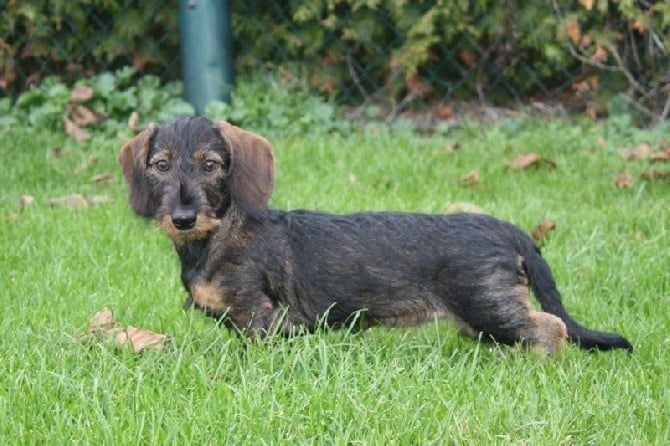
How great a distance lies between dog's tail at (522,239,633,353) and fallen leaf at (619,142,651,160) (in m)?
3.80

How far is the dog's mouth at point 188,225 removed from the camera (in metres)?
4.06

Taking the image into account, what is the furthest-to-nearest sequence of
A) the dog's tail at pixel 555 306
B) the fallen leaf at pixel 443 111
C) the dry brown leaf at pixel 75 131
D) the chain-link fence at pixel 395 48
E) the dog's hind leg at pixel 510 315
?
the fallen leaf at pixel 443 111
the chain-link fence at pixel 395 48
the dry brown leaf at pixel 75 131
the dog's tail at pixel 555 306
the dog's hind leg at pixel 510 315

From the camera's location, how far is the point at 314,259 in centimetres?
438

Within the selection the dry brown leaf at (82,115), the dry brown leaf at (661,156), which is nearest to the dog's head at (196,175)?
the dry brown leaf at (661,156)

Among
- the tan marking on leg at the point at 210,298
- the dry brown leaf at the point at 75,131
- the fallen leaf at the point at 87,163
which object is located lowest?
the dry brown leaf at the point at 75,131

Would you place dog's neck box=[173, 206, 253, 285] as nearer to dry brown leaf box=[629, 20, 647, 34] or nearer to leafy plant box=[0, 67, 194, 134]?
leafy plant box=[0, 67, 194, 134]

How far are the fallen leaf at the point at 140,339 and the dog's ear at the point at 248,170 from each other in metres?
0.61

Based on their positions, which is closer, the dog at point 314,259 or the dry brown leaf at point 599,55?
the dog at point 314,259

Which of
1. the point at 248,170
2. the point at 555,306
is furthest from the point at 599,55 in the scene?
the point at 248,170

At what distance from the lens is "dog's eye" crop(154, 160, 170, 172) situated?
4191 millimetres

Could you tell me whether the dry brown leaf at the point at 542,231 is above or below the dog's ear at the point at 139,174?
below

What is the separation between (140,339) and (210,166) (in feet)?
2.39

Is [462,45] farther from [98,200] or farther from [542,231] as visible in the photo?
[98,200]

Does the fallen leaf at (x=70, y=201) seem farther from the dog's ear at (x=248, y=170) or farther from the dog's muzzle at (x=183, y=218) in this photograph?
the dog's muzzle at (x=183, y=218)
